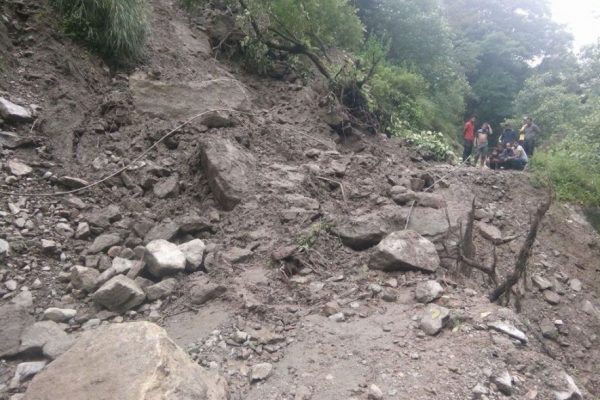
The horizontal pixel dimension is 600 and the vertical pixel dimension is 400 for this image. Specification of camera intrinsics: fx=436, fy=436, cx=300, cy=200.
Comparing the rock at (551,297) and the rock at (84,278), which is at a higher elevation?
the rock at (551,297)

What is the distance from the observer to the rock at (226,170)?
4.32 m

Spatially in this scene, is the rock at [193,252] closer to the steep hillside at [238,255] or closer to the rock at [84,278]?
the steep hillside at [238,255]

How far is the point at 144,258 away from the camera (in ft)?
11.2

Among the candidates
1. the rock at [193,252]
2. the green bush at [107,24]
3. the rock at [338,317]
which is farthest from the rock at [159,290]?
the green bush at [107,24]

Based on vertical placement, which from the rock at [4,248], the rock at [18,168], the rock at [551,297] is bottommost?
the rock at [4,248]

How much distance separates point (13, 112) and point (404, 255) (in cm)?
378

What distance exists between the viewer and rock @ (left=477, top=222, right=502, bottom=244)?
5321 millimetres

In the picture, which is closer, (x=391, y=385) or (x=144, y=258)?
(x=391, y=385)

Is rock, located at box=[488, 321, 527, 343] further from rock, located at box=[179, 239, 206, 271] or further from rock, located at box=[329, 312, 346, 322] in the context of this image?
rock, located at box=[179, 239, 206, 271]

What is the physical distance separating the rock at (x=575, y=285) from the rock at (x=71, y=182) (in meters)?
5.52

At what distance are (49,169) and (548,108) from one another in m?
14.3

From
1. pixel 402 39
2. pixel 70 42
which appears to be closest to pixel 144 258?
pixel 70 42

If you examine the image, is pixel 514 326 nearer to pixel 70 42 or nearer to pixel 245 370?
pixel 245 370

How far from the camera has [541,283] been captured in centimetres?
491
